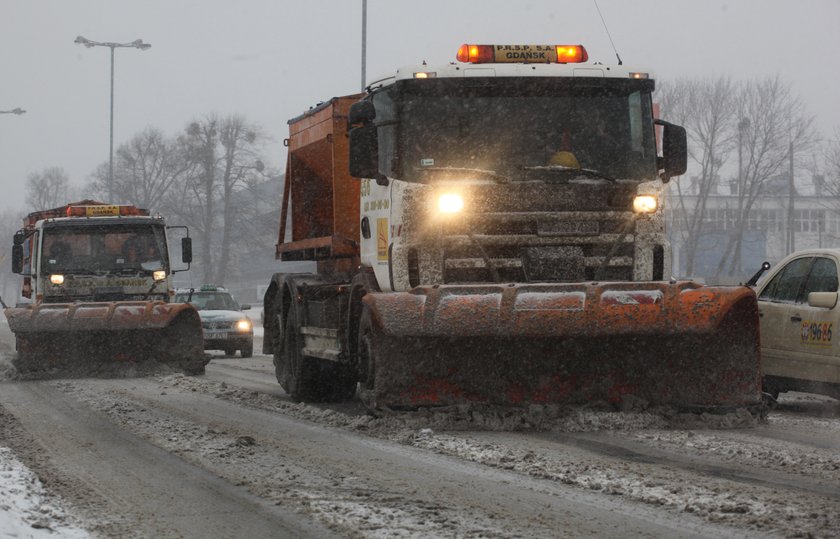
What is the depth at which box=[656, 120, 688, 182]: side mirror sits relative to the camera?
9.90 m

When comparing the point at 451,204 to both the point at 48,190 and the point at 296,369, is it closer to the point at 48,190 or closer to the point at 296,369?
the point at 296,369

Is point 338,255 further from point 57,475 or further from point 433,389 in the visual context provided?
point 57,475

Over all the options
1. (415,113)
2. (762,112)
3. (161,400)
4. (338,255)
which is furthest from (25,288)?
(762,112)

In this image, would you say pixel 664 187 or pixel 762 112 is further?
pixel 762 112

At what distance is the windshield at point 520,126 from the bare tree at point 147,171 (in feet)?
213

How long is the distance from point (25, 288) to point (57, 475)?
575 inches

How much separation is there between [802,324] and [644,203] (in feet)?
7.78

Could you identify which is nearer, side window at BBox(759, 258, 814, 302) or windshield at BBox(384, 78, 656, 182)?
windshield at BBox(384, 78, 656, 182)

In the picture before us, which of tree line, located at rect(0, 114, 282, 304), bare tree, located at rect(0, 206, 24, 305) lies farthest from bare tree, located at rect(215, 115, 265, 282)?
bare tree, located at rect(0, 206, 24, 305)

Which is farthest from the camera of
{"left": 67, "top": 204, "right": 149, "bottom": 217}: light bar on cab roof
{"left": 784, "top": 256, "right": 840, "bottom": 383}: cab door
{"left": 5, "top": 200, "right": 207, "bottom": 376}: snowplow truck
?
{"left": 67, "top": 204, "right": 149, "bottom": 217}: light bar on cab roof

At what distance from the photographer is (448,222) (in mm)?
9484

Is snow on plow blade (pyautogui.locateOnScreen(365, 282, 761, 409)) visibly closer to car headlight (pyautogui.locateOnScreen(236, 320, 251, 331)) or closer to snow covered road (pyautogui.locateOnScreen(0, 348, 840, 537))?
snow covered road (pyautogui.locateOnScreen(0, 348, 840, 537))

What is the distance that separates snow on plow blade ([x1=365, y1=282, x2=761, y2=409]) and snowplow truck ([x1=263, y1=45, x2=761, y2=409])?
0.01 meters

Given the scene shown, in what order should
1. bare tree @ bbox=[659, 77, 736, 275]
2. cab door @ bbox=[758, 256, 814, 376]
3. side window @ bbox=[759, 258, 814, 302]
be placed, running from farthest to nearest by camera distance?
bare tree @ bbox=[659, 77, 736, 275], side window @ bbox=[759, 258, 814, 302], cab door @ bbox=[758, 256, 814, 376]
